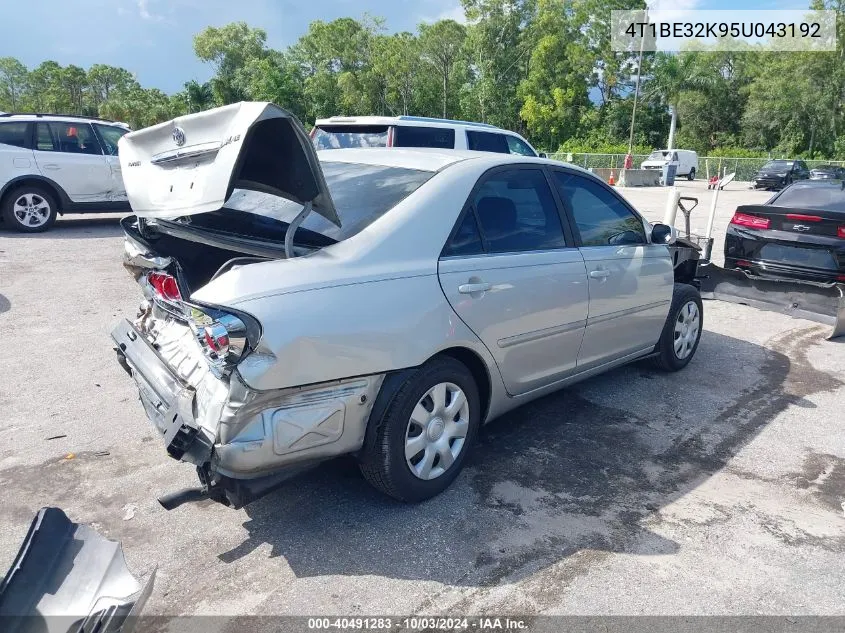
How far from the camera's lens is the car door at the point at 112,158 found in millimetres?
11000

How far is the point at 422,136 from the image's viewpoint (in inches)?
378

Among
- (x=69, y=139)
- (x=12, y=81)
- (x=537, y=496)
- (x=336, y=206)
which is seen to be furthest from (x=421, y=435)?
(x=12, y=81)

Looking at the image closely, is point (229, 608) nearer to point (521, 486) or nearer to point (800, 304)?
point (521, 486)

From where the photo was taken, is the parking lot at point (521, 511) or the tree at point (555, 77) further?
the tree at point (555, 77)

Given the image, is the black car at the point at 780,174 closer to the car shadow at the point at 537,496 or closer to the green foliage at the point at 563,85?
the green foliage at the point at 563,85

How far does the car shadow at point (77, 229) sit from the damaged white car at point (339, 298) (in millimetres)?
8270

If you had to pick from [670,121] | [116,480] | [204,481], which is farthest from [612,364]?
[670,121]

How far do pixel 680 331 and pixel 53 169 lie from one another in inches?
393

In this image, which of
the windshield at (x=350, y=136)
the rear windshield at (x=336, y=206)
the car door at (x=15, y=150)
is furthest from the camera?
the car door at (x=15, y=150)

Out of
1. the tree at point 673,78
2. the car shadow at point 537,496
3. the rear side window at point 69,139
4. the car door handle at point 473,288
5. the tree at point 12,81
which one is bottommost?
the car shadow at point 537,496

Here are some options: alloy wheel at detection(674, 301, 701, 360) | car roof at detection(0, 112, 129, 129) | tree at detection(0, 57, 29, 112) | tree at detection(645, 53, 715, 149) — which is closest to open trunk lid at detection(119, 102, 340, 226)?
alloy wheel at detection(674, 301, 701, 360)

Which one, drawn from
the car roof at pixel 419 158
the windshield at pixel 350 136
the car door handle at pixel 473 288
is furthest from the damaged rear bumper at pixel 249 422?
the windshield at pixel 350 136

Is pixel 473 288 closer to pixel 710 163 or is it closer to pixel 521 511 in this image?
pixel 521 511

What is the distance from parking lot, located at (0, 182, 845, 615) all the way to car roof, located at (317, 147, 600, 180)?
1.65 m
